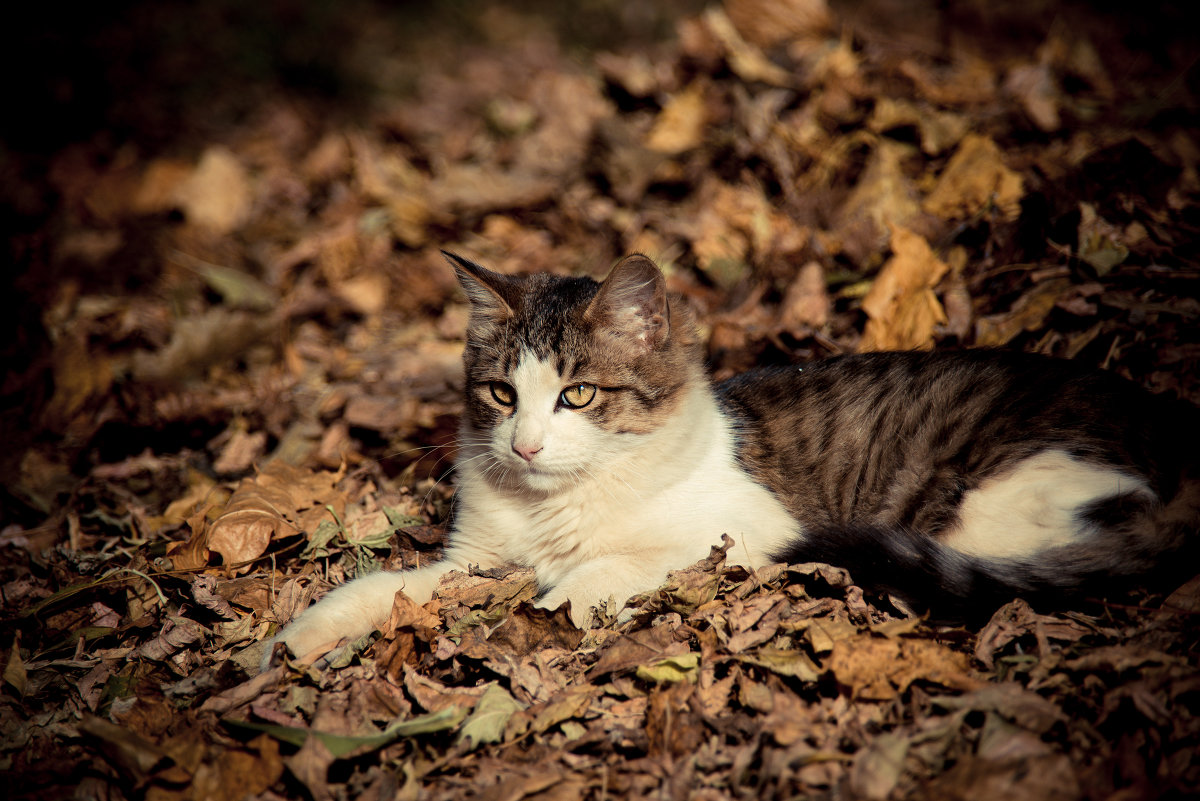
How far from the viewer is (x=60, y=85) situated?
277 inches

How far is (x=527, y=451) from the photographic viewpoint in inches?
99.6

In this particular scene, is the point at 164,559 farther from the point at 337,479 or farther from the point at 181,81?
the point at 181,81

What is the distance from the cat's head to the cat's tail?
90 centimetres

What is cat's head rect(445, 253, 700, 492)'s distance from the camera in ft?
8.58

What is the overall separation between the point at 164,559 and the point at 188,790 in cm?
127

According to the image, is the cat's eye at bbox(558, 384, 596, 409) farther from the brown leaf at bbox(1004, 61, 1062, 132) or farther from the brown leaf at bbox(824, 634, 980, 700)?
the brown leaf at bbox(1004, 61, 1062, 132)

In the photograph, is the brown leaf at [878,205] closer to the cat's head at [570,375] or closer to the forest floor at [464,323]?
the forest floor at [464,323]

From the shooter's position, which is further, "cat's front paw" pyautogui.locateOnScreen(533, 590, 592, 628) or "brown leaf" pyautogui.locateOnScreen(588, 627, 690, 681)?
"cat's front paw" pyautogui.locateOnScreen(533, 590, 592, 628)

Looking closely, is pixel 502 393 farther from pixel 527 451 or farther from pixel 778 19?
pixel 778 19

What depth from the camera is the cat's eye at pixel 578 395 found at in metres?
2.70

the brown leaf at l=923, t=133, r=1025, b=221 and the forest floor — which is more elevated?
the brown leaf at l=923, t=133, r=1025, b=221

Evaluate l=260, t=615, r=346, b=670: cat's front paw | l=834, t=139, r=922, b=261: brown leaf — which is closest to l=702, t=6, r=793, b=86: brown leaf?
l=834, t=139, r=922, b=261: brown leaf

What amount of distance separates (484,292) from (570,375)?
0.54 m

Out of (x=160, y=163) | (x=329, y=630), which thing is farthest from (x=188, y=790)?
(x=160, y=163)
